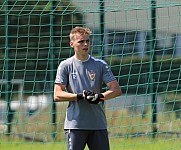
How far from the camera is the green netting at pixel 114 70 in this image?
385 inches

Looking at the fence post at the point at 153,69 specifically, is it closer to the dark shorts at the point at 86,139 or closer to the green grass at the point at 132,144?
the green grass at the point at 132,144

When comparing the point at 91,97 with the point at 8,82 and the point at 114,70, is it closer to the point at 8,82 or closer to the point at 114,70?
the point at 114,70

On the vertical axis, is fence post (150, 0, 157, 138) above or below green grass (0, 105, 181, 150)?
above

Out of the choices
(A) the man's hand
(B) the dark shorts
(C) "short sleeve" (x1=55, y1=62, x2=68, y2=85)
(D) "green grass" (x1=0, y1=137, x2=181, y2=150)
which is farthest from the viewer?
(D) "green grass" (x1=0, y1=137, x2=181, y2=150)

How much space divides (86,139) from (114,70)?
462 centimetres

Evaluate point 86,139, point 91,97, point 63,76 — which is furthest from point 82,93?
point 86,139

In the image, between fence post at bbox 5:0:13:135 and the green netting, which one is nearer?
the green netting

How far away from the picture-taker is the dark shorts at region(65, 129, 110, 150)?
602 cm

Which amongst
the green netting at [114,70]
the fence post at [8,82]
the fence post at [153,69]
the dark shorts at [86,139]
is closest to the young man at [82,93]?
the dark shorts at [86,139]

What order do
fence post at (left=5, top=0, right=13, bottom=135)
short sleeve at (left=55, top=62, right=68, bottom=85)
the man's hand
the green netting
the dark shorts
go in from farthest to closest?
fence post at (left=5, top=0, right=13, bottom=135)
the green netting
short sleeve at (left=55, top=62, right=68, bottom=85)
the dark shorts
the man's hand

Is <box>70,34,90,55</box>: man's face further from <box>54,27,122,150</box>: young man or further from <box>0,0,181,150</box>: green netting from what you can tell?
<box>0,0,181,150</box>: green netting

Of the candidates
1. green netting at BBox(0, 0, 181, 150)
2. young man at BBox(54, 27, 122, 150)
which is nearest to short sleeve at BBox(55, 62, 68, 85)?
young man at BBox(54, 27, 122, 150)

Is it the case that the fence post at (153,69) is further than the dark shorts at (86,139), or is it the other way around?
the fence post at (153,69)

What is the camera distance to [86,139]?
6.06m
